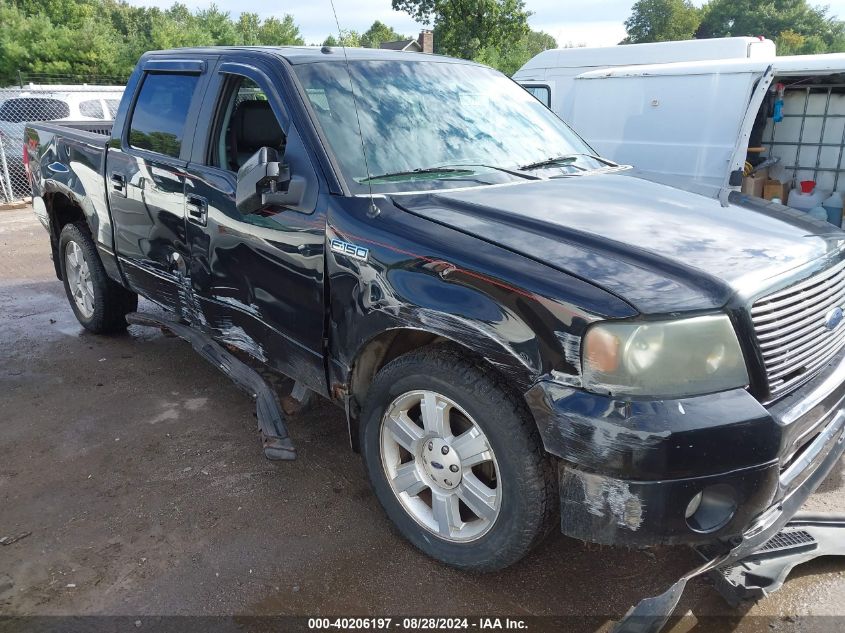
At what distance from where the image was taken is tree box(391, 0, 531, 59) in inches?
1057

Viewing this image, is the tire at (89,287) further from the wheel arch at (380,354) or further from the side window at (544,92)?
the side window at (544,92)

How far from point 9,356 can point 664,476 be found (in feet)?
15.9

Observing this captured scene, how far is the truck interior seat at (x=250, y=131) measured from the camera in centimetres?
368

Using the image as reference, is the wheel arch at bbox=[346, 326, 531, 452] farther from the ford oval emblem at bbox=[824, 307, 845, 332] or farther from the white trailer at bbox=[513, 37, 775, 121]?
the white trailer at bbox=[513, 37, 775, 121]

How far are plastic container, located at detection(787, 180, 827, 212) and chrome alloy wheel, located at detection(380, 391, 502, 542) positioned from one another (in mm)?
6162

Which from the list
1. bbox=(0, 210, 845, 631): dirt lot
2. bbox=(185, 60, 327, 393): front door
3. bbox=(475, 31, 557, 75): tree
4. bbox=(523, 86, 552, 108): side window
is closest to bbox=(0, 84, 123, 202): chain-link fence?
bbox=(523, 86, 552, 108): side window

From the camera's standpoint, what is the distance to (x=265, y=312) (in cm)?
330

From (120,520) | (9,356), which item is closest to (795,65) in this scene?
(120,520)

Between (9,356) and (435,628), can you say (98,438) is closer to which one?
(9,356)

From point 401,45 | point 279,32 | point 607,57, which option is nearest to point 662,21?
point 279,32

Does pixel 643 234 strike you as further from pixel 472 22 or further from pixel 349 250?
pixel 472 22

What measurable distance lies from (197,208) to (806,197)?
21.3 ft

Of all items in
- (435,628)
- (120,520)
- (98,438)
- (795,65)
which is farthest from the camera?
(795,65)

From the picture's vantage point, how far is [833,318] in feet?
8.47
